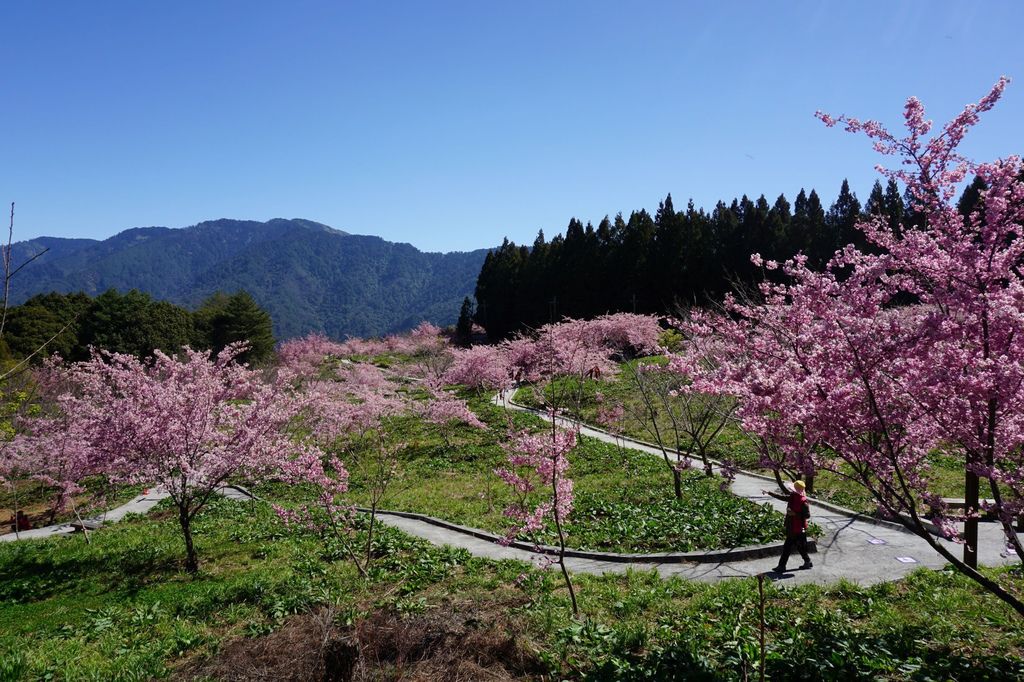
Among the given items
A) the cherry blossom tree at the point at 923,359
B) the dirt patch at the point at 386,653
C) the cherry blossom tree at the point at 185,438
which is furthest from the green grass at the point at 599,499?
the cherry blossom tree at the point at 923,359

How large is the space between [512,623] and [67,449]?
51.8ft

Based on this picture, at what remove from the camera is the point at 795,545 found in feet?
33.2

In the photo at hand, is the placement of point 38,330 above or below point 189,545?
above


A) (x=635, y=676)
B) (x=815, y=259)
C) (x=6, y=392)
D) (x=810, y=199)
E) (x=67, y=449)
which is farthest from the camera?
(x=810, y=199)

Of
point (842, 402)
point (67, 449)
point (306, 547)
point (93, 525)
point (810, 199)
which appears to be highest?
point (810, 199)

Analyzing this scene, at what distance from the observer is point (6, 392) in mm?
21844

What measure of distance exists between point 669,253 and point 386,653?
1755 inches

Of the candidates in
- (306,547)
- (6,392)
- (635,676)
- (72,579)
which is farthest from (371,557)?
(6,392)

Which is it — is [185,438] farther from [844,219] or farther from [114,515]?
[844,219]

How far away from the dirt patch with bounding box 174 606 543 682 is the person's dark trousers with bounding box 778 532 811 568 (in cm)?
494

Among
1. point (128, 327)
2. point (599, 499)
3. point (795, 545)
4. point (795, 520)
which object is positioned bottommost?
point (599, 499)

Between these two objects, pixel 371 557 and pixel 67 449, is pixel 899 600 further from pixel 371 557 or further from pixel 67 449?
pixel 67 449

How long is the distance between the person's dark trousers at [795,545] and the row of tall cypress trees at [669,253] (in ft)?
106

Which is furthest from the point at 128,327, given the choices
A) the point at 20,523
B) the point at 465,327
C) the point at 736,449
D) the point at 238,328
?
the point at 736,449
